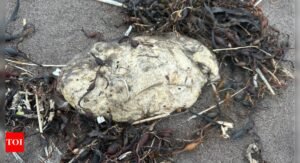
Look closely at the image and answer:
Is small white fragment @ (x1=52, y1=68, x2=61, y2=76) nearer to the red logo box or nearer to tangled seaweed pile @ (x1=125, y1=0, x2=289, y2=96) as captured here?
the red logo box

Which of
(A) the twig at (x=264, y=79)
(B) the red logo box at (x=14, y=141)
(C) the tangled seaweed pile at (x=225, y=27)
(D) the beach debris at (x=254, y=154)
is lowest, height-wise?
(D) the beach debris at (x=254, y=154)

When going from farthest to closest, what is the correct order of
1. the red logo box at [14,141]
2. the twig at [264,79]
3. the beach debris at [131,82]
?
the twig at [264,79], the red logo box at [14,141], the beach debris at [131,82]

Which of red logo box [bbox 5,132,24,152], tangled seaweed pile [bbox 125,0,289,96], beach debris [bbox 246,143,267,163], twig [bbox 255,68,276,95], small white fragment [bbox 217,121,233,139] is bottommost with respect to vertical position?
beach debris [bbox 246,143,267,163]

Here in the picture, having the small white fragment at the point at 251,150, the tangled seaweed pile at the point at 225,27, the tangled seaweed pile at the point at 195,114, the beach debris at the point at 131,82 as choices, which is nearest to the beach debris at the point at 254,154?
the small white fragment at the point at 251,150

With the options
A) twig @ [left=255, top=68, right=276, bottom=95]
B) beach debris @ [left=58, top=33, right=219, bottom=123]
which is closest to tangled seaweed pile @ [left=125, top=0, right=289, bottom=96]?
twig @ [left=255, top=68, right=276, bottom=95]

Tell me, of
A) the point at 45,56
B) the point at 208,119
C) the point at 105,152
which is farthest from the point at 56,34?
the point at 208,119

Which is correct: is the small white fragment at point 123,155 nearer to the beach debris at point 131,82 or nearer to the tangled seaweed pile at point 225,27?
the beach debris at point 131,82

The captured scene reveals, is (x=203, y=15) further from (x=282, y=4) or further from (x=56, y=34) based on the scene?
(x=56, y=34)

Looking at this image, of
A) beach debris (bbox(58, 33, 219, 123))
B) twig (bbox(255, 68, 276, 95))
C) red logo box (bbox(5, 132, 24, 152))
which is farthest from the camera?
twig (bbox(255, 68, 276, 95))
